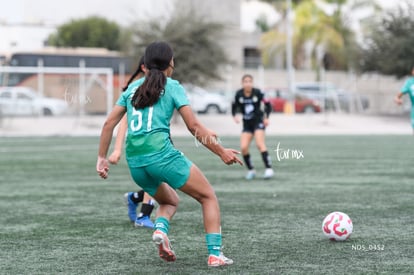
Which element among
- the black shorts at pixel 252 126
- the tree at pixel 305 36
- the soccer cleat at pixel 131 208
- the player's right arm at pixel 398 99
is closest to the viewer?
the soccer cleat at pixel 131 208

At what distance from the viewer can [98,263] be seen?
704 centimetres

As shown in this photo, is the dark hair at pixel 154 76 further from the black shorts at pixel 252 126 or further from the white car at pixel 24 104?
the white car at pixel 24 104

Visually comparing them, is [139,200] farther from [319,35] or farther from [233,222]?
[319,35]

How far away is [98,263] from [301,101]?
125ft

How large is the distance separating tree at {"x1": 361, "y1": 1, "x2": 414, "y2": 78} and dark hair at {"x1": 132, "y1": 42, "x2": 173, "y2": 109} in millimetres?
38396

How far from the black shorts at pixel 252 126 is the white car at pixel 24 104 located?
19.7 metres

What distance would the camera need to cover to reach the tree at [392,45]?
43531mm

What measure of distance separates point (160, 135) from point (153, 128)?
0.08 meters

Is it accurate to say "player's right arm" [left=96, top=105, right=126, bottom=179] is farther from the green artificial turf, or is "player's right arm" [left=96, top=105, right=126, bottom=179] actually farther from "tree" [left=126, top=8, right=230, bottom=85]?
"tree" [left=126, top=8, right=230, bottom=85]

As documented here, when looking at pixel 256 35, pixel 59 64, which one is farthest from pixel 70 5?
pixel 59 64

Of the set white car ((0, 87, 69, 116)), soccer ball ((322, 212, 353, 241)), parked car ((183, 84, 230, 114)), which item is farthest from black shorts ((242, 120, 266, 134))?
parked car ((183, 84, 230, 114))

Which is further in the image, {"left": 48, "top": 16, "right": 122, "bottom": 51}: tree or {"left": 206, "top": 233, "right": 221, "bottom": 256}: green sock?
{"left": 48, "top": 16, "right": 122, "bottom": 51}: tree

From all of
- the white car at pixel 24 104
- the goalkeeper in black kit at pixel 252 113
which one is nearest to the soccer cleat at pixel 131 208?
the goalkeeper in black kit at pixel 252 113

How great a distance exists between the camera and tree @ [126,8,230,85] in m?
36.6
